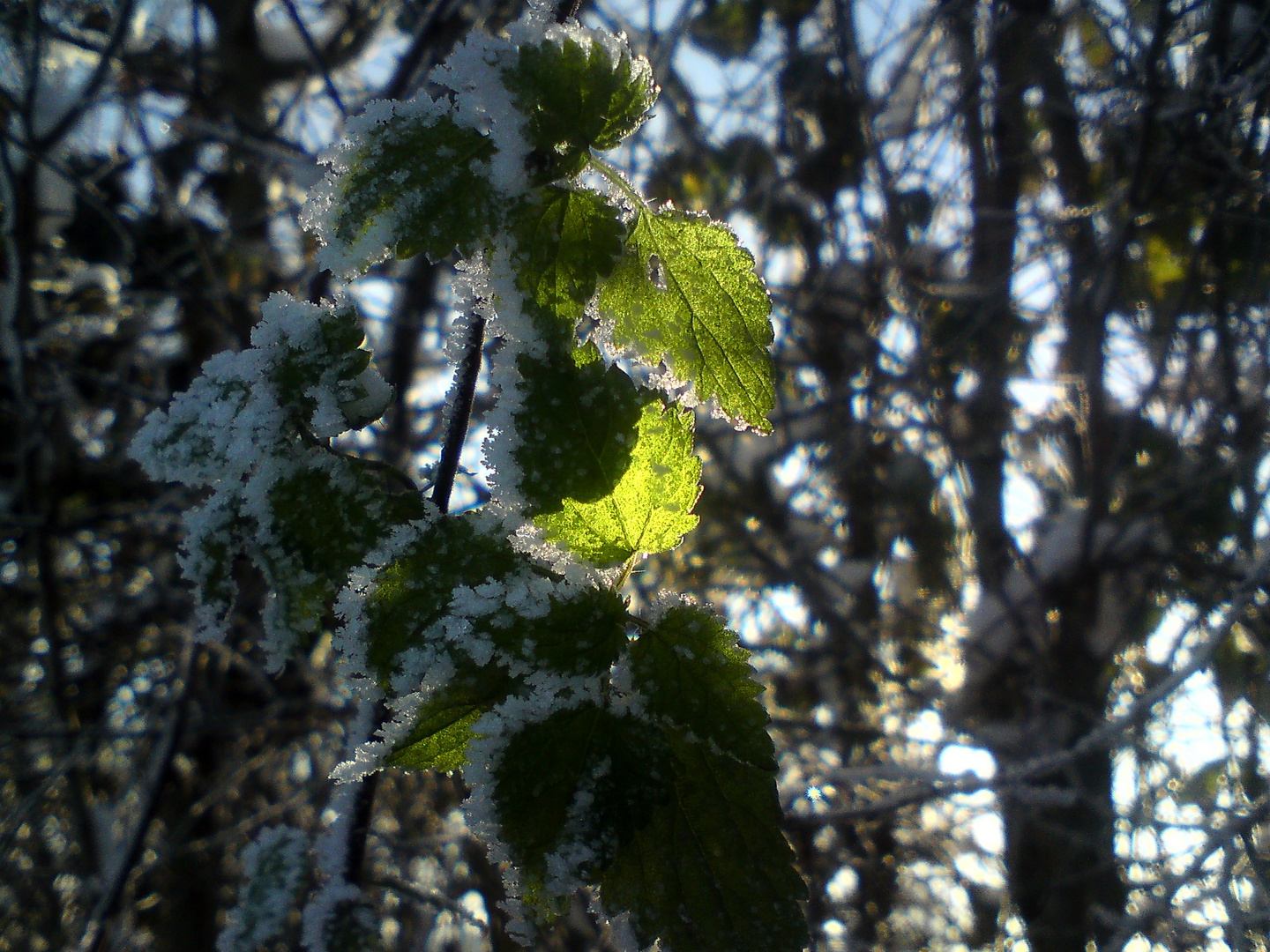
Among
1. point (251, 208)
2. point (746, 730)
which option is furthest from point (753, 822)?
point (251, 208)

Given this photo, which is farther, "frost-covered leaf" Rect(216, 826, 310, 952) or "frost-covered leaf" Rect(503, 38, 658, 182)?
"frost-covered leaf" Rect(216, 826, 310, 952)

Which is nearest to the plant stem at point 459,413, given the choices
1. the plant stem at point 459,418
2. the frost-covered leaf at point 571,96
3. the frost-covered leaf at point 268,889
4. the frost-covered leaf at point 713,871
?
the plant stem at point 459,418

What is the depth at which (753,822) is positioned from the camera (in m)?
0.52

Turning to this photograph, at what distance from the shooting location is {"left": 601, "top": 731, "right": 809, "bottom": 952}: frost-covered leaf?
0.50 metres

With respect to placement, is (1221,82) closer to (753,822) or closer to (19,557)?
(753,822)

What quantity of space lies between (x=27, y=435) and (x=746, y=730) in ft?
10.5

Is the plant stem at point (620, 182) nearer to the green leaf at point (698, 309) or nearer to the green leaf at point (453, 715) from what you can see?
the green leaf at point (698, 309)

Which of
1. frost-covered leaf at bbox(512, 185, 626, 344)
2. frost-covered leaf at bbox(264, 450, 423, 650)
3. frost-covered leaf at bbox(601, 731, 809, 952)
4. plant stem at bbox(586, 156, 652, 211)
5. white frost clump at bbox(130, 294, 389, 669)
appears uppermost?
plant stem at bbox(586, 156, 652, 211)

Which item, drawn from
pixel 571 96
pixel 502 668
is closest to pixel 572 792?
pixel 502 668

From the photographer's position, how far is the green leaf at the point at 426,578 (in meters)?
0.51

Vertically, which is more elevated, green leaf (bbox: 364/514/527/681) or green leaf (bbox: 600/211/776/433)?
green leaf (bbox: 600/211/776/433)

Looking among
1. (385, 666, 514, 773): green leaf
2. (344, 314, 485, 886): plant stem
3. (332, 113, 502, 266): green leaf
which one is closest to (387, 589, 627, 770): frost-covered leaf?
(385, 666, 514, 773): green leaf

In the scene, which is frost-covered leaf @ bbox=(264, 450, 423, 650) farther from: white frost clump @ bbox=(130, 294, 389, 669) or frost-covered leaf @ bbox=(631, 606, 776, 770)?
frost-covered leaf @ bbox=(631, 606, 776, 770)

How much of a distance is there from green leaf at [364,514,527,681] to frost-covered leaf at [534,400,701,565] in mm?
41
